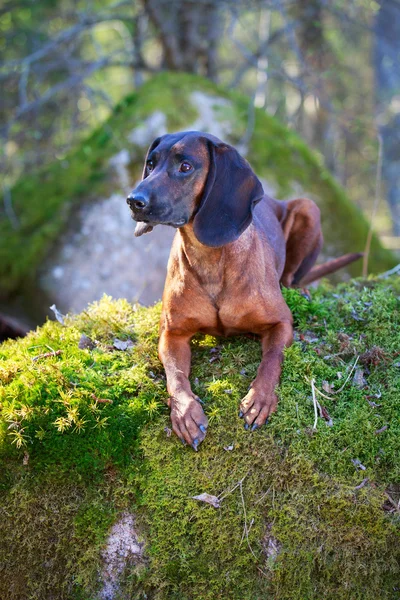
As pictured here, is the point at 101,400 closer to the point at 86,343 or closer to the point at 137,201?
the point at 86,343

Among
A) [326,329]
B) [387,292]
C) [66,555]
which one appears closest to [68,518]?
[66,555]

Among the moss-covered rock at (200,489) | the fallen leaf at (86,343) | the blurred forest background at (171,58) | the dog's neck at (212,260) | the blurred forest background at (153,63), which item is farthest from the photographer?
the blurred forest background at (171,58)

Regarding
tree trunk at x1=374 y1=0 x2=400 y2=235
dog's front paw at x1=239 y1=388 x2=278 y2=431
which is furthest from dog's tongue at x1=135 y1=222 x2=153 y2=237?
tree trunk at x1=374 y1=0 x2=400 y2=235

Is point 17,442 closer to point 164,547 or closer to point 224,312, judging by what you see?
point 164,547

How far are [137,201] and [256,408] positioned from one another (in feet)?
4.57

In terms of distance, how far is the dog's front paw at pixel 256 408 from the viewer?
3.52m

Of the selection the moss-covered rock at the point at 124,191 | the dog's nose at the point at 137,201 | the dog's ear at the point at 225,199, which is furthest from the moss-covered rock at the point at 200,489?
the moss-covered rock at the point at 124,191

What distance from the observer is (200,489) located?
338 centimetres

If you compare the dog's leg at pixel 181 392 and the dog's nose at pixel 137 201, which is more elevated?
the dog's nose at pixel 137 201

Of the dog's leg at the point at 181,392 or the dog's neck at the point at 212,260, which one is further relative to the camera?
the dog's neck at the point at 212,260

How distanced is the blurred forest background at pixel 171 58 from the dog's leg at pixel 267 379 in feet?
14.0

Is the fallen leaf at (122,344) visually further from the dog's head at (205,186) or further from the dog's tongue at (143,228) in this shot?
the dog's head at (205,186)

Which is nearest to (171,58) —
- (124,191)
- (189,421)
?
(124,191)

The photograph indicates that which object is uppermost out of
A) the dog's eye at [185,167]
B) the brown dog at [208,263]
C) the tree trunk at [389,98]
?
the dog's eye at [185,167]
